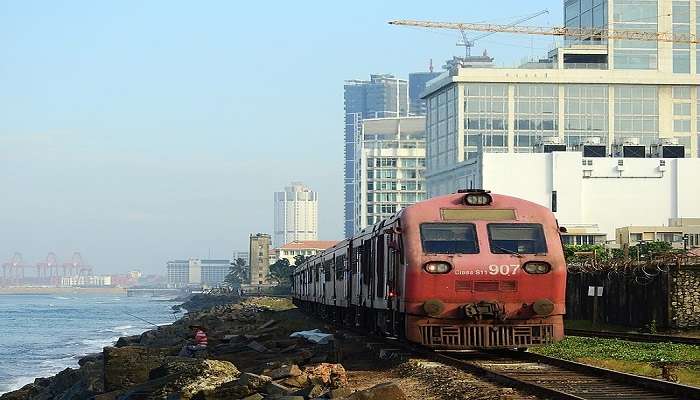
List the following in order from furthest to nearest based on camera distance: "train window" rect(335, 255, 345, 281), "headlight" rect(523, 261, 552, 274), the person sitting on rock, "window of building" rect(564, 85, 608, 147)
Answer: "window of building" rect(564, 85, 608, 147) → "train window" rect(335, 255, 345, 281) → the person sitting on rock → "headlight" rect(523, 261, 552, 274)

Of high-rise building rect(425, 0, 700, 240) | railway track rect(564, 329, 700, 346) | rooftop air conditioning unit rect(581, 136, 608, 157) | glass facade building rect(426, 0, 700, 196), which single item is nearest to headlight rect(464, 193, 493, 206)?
railway track rect(564, 329, 700, 346)

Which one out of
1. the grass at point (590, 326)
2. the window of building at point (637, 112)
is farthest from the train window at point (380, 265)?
the window of building at point (637, 112)

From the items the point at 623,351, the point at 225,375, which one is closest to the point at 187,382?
the point at 225,375

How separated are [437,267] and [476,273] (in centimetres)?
72

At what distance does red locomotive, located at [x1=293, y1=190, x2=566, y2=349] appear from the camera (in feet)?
69.7

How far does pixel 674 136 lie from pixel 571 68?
16736 millimetres

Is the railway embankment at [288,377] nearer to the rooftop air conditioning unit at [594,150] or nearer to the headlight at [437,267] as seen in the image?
the headlight at [437,267]

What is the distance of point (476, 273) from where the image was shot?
2142cm

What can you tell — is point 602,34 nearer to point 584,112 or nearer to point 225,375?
point 584,112

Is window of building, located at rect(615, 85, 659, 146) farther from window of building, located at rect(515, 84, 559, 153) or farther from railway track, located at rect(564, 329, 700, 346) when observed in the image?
railway track, located at rect(564, 329, 700, 346)

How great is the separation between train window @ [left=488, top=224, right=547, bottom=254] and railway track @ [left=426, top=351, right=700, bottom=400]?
2.02 m

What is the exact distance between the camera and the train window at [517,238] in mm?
21922

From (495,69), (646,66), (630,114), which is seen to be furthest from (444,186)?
(646,66)

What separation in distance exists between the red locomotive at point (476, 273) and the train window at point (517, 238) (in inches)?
0.7
